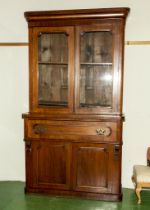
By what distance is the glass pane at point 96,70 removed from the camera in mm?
3090

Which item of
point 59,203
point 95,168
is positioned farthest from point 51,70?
point 59,203

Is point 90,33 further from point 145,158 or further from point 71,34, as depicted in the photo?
point 145,158

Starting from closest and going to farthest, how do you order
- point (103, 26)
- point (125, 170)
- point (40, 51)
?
point (103, 26)
point (40, 51)
point (125, 170)

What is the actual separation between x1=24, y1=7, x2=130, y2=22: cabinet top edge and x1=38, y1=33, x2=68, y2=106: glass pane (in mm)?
216

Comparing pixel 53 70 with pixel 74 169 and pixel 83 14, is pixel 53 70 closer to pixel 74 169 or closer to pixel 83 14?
pixel 83 14

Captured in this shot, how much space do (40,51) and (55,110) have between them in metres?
0.71

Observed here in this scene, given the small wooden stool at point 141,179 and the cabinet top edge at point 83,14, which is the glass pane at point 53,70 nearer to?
the cabinet top edge at point 83,14

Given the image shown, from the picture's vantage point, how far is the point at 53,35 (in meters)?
3.18

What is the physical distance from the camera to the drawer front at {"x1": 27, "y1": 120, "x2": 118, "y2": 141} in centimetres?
303

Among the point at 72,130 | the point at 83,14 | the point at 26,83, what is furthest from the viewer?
the point at 26,83

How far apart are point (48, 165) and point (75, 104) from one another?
0.78m

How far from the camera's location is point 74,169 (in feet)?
10.3

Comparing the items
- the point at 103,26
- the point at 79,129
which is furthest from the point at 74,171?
the point at 103,26

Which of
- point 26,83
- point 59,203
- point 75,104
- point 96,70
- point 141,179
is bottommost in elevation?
point 59,203
